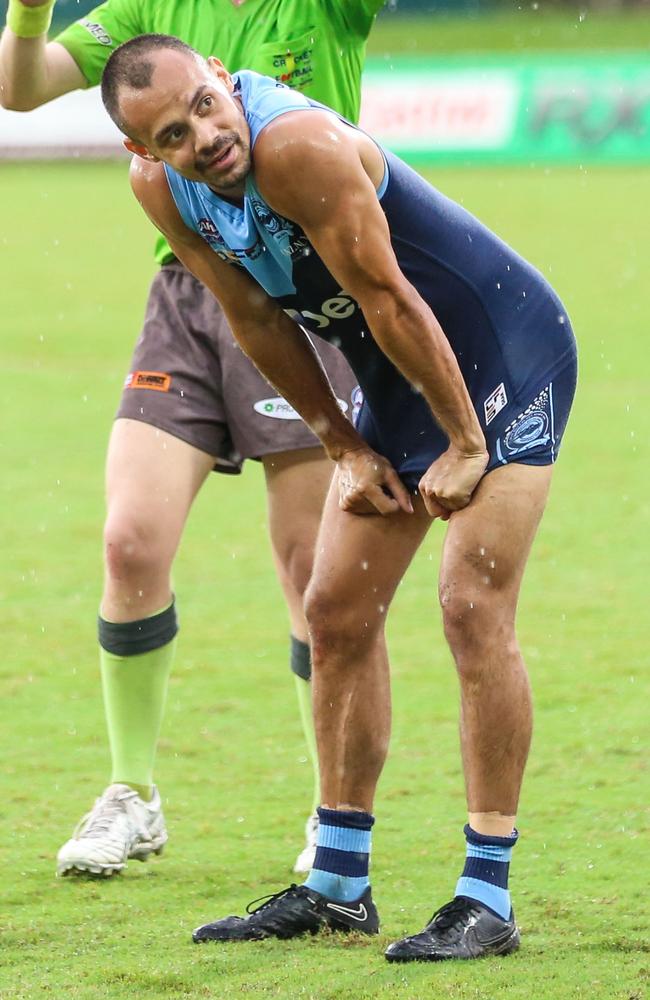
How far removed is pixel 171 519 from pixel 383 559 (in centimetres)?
90

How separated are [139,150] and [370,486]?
96 centimetres

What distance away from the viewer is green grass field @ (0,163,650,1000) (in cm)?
390

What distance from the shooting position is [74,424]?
11.6 metres

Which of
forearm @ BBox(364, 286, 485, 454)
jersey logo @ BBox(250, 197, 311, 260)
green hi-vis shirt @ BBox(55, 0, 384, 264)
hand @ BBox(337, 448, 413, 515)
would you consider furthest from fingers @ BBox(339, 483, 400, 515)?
green hi-vis shirt @ BBox(55, 0, 384, 264)

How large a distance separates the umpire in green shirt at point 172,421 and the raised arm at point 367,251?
101cm

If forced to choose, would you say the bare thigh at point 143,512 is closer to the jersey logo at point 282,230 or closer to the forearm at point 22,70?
the forearm at point 22,70

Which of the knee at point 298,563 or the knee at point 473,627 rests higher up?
the knee at point 473,627

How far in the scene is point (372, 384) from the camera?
14.0ft

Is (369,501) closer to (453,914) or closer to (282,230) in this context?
(282,230)

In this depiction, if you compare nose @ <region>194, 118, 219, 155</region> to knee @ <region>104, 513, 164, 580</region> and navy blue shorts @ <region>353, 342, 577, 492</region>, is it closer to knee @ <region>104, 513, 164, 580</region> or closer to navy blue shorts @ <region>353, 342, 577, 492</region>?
navy blue shorts @ <region>353, 342, 577, 492</region>

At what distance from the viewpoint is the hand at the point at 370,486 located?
416cm

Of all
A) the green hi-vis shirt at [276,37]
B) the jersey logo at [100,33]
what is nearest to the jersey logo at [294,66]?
the green hi-vis shirt at [276,37]

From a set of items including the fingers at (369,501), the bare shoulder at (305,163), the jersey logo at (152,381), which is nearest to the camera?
the bare shoulder at (305,163)

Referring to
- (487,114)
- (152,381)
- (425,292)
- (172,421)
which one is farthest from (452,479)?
(487,114)
